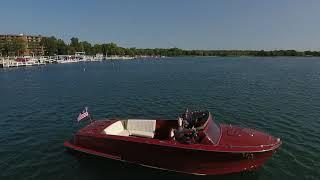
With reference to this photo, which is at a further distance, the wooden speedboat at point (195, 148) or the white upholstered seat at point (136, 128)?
the white upholstered seat at point (136, 128)

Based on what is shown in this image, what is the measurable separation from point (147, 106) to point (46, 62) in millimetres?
113385

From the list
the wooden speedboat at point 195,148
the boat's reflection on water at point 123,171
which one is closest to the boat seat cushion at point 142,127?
the wooden speedboat at point 195,148

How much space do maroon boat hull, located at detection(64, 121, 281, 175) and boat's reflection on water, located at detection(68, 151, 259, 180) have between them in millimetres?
264

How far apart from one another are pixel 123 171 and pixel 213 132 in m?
4.37

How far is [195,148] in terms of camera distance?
40.7 feet

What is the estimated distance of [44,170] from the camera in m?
14.4

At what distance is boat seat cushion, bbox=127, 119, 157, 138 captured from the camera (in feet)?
52.6

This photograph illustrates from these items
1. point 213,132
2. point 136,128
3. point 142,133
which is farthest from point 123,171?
point 213,132

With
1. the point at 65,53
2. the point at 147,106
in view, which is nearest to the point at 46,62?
the point at 65,53

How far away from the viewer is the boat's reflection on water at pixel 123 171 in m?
13.3

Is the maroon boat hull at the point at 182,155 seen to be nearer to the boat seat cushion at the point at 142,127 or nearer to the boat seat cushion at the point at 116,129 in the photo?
the boat seat cushion at the point at 116,129

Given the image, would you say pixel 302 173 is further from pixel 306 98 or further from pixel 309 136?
pixel 306 98

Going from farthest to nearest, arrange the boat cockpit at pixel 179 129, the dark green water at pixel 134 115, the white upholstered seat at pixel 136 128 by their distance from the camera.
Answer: the white upholstered seat at pixel 136 128
the dark green water at pixel 134 115
the boat cockpit at pixel 179 129

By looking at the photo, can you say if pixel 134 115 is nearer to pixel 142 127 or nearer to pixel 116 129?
pixel 142 127
